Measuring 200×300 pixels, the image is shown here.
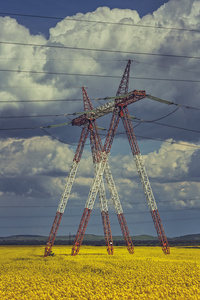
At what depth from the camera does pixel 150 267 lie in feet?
140

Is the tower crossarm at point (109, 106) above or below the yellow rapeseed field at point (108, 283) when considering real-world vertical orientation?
above

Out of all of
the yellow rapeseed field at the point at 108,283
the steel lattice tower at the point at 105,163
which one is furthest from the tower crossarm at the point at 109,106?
the yellow rapeseed field at the point at 108,283

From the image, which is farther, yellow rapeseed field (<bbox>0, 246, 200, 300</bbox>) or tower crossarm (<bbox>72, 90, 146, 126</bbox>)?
tower crossarm (<bbox>72, 90, 146, 126</bbox>)

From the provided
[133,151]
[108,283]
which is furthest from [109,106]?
[108,283]

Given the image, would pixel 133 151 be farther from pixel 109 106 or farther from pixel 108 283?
pixel 108 283

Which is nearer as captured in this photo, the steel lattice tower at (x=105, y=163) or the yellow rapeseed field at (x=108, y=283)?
the yellow rapeseed field at (x=108, y=283)

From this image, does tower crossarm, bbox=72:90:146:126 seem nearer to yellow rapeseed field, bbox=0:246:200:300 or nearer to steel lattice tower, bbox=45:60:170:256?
steel lattice tower, bbox=45:60:170:256

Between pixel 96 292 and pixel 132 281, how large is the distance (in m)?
6.89

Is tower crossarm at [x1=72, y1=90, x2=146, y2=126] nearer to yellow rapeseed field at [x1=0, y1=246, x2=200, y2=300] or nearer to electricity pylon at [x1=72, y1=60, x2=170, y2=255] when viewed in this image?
electricity pylon at [x1=72, y1=60, x2=170, y2=255]

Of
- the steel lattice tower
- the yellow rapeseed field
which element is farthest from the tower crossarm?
the yellow rapeseed field

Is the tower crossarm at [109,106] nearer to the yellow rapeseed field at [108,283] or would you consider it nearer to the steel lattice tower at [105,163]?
the steel lattice tower at [105,163]

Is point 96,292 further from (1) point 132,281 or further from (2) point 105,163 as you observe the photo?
(2) point 105,163

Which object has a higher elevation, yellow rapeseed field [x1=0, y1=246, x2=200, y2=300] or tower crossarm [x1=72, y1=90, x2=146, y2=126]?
tower crossarm [x1=72, y1=90, x2=146, y2=126]

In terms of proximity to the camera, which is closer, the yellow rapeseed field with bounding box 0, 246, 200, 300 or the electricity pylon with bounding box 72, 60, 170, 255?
the yellow rapeseed field with bounding box 0, 246, 200, 300
